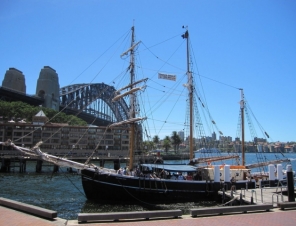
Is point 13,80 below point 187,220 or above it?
above

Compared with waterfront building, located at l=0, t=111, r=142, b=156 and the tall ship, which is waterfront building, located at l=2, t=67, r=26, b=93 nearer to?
waterfront building, located at l=0, t=111, r=142, b=156

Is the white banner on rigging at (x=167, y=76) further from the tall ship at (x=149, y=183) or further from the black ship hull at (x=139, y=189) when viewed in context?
the black ship hull at (x=139, y=189)

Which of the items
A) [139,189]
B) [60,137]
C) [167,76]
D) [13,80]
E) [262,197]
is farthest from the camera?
[13,80]

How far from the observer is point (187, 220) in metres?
14.8

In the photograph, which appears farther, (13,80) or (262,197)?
(13,80)

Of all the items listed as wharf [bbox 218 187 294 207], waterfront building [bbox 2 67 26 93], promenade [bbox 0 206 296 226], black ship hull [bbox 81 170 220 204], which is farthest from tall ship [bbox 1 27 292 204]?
waterfront building [bbox 2 67 26 93]

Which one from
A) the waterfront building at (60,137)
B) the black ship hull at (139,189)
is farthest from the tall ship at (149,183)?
the waterfront building at (60,137)

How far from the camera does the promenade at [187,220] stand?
44.6 feet

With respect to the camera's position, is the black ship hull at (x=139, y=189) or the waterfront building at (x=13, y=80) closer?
the black ship hull at (x=139, y=189)

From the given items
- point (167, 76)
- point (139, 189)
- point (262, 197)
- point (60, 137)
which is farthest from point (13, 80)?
point (262, 197)

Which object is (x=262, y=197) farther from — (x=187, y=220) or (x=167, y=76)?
(x=167, y=76)

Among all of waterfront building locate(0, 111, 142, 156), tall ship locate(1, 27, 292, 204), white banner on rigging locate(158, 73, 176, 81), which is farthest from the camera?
waterfront building locate(0, 111, 142, 156)

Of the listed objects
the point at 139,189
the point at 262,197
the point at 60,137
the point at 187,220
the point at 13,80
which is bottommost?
the point at 139,189

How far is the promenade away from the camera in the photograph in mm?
13586
